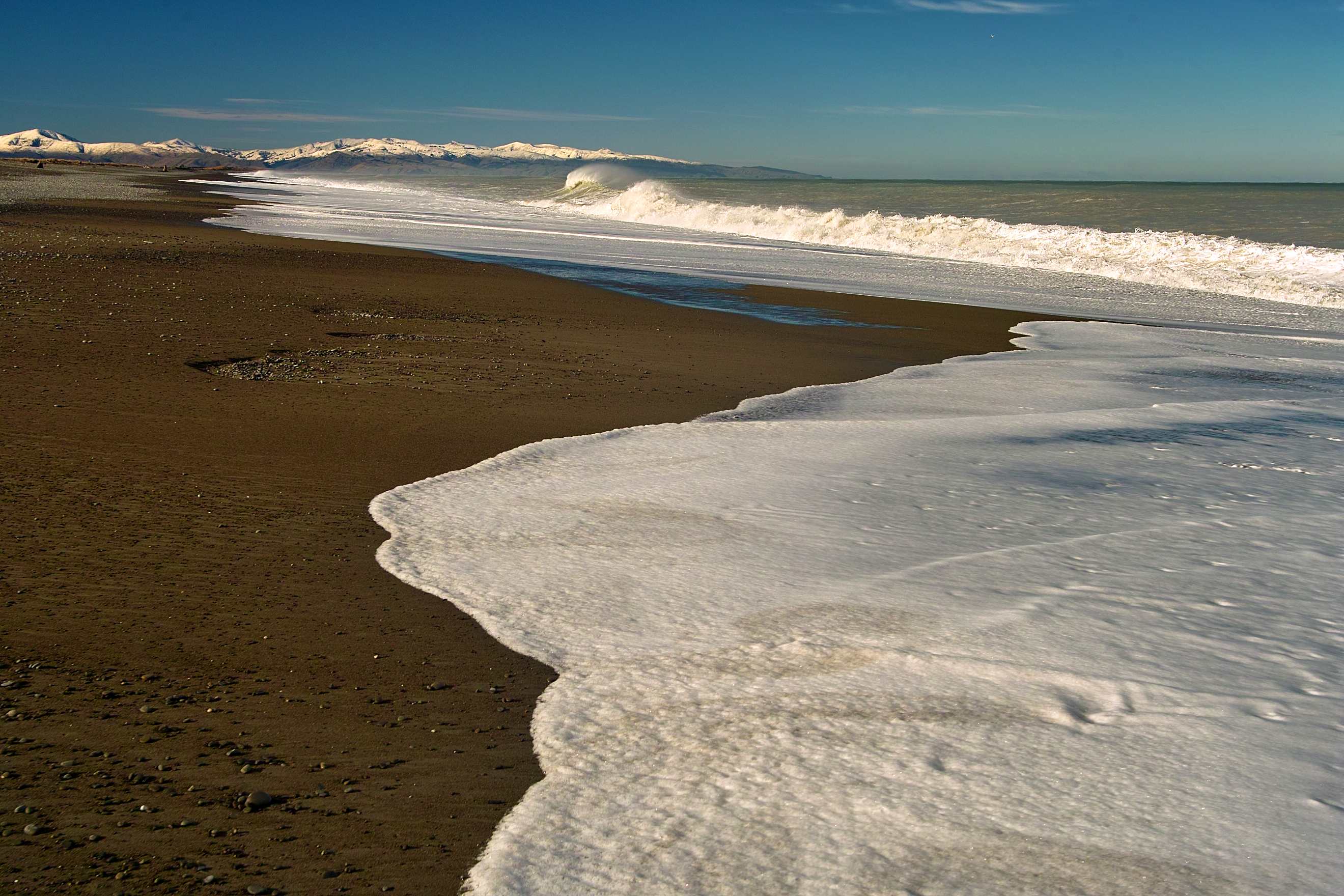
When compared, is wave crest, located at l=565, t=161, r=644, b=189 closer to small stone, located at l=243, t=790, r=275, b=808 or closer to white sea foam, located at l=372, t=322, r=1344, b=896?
white sea foam, located at l=372, t=322, r=1344, b=896

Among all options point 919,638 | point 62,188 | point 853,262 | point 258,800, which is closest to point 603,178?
point 62,188

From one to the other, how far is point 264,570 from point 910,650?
2.43 metres

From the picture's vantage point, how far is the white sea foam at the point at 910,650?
8.48 feet

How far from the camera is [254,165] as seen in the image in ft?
653

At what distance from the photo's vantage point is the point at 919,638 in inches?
147

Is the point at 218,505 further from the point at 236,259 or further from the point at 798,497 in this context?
the point at 236,259

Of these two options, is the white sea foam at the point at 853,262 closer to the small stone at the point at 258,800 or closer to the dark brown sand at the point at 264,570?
the dark brown sand at the point at 264,570

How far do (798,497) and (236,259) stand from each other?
39.3 feet

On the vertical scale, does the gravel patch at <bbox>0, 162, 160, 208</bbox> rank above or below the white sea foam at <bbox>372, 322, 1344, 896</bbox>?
above

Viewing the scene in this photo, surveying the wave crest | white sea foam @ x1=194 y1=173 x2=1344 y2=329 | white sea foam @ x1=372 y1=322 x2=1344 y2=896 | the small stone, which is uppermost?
the wave crest

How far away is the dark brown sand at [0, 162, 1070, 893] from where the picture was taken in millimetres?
2609

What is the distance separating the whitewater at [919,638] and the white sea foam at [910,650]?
0.04 ft

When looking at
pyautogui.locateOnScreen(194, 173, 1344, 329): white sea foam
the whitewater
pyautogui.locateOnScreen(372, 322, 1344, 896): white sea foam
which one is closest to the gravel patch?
pyautogui.locateOnScreen(194, 173, 1344, 329): white sea foam

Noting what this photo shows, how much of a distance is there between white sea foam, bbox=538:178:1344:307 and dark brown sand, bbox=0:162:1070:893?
1211cm
